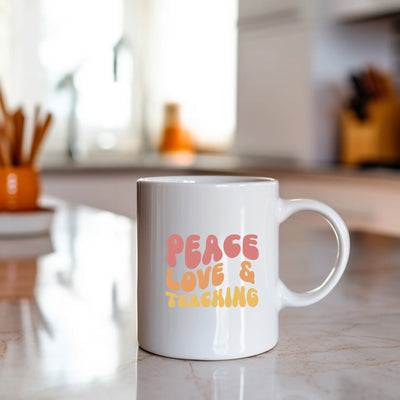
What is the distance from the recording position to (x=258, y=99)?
3.10 metres

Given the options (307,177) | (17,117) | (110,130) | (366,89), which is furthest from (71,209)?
(110,130)

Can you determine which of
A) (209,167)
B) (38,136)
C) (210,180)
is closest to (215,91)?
(209,167)

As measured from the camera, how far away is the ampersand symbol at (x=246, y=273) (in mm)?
497

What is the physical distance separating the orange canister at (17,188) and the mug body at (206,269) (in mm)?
823

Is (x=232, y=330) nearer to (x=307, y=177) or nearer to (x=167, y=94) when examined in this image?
(x=307, y=177)

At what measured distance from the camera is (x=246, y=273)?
499 mm

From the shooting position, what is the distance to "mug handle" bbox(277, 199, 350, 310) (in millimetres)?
529

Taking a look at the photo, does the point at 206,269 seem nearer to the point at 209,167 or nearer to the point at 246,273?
the point at 246,273

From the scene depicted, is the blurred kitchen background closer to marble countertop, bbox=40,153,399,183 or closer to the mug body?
marble countertop, bbox=40,153,399,183

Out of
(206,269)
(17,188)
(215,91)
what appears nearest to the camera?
(206,269)

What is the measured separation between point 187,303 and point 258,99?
2674 mm

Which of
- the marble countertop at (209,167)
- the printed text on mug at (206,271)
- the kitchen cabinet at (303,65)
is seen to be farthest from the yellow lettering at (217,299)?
the kitchen cabinet at (303,65)

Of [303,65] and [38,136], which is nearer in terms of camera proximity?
[38,136]

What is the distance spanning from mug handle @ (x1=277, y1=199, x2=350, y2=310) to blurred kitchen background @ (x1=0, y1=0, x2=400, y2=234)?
1628 millimetres
